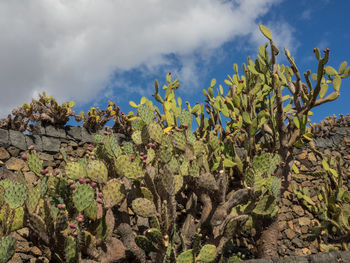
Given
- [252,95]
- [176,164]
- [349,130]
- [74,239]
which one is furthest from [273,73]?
[349,130]

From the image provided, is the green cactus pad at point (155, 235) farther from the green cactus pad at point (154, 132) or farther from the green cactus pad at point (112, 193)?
the green cactus pad at point (154, 132)

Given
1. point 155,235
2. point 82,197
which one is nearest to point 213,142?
point 155,235

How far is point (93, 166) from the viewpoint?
11.5 ft

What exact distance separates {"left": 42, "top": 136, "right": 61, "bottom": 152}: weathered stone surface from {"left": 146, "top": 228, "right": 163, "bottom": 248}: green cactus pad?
2659 millimetres

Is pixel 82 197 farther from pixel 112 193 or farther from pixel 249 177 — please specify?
pixel 249 177

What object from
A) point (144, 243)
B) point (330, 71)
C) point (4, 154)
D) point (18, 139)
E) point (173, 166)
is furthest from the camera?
point (18, 139)

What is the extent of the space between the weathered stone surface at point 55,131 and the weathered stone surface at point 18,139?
0.39 metres

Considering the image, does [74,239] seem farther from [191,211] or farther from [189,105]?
[189,105]

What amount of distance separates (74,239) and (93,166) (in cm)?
69

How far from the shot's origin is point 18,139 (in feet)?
17.3

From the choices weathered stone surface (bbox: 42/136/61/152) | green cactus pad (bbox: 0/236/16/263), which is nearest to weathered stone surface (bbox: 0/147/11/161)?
weathered stone surface (bbox: 42/136/61/152)

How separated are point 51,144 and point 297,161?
558 centimetres

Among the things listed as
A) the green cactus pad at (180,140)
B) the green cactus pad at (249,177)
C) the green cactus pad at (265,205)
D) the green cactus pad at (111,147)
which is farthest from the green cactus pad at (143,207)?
the green cactus pad at (265,205)

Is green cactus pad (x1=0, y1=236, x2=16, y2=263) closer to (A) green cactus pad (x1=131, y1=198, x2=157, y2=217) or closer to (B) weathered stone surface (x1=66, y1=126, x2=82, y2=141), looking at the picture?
(A) green cactus pad (x1=131, y1=198, x2=157, y2=217)
